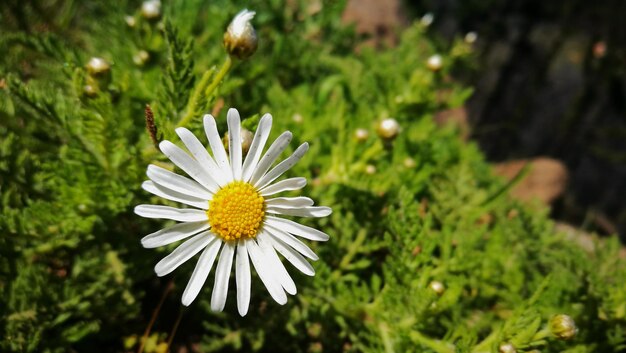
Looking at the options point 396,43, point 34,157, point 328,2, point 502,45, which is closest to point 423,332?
point 34,157

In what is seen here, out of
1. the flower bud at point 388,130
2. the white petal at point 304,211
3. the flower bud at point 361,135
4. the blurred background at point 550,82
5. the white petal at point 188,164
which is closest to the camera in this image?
the white petal at point 188,164

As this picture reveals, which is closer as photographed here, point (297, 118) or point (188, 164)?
point (188, 164)

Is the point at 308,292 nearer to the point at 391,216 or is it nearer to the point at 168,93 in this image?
the point at 391,216

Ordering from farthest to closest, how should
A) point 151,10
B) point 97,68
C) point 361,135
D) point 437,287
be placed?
point 151,10 < point 361,135 < point 437,287 < point 97,68

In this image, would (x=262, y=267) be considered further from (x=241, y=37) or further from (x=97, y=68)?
(x=97, y=68)

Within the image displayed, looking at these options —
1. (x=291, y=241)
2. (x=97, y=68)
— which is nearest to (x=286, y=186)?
(x=291, y=241)

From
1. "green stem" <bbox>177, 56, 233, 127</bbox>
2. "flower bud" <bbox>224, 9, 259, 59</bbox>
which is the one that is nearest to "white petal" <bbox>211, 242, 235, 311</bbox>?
"green stem" <bbox>177, 56, 233, 127</bbox>

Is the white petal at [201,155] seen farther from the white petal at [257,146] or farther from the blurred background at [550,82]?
the blurred background at [550,82]

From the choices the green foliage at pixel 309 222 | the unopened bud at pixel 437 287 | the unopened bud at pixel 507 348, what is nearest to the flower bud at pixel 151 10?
the green foliage at pixel 309 222
